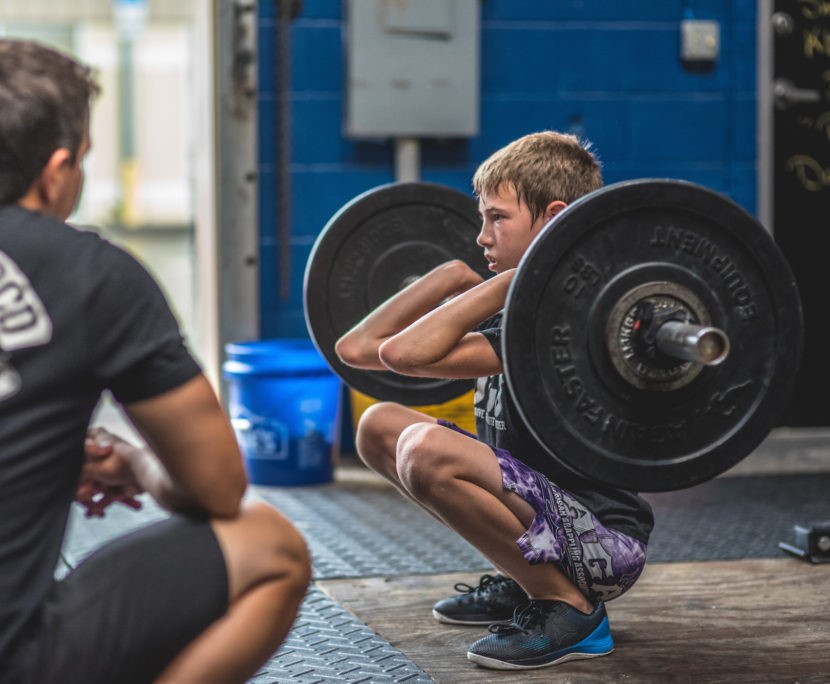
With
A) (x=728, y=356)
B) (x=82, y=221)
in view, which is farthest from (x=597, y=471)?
(x=82, y=221)

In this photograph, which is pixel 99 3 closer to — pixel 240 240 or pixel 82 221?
pixel 82 221

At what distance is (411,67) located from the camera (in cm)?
354

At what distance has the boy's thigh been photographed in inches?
44.3

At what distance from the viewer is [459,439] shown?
1777 mm

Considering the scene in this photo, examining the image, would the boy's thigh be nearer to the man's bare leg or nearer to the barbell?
the man's bare leg

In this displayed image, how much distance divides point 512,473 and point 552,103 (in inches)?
84.2

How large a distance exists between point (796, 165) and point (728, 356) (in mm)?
2397

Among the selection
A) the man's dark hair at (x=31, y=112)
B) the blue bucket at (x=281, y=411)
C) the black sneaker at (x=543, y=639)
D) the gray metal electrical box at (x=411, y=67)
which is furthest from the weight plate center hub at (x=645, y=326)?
the gray metal electrical box at (x=411, y=67)

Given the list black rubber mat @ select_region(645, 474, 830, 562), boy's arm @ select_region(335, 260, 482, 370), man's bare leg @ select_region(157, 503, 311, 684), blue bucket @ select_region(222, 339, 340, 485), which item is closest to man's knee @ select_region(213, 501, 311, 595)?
man's bare leg @ select_region(157, 503, 311, 684)

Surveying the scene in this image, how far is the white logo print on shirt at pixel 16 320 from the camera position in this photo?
1.05m

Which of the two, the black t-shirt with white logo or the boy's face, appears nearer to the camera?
the black t-shirt with white logo

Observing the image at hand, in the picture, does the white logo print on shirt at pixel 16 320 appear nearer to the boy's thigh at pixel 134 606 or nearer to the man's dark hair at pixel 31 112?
the man's dark hair at pixel 31 112

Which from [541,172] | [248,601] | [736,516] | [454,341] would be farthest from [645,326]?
[736,516]

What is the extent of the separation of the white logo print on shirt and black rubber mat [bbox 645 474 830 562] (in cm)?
169
